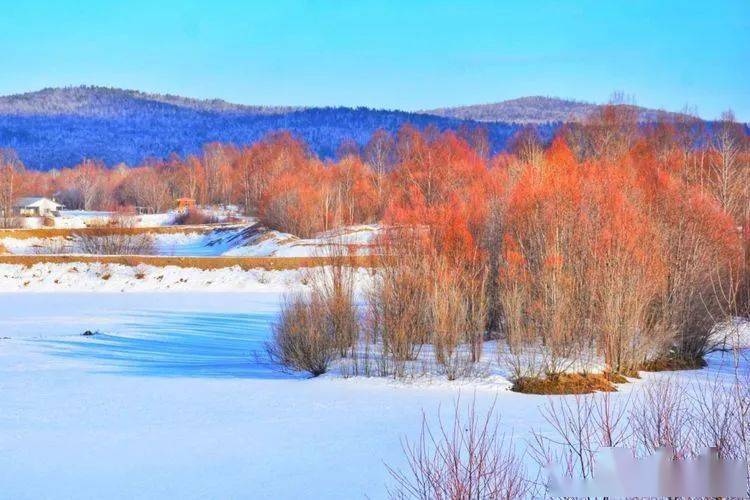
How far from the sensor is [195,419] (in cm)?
1232

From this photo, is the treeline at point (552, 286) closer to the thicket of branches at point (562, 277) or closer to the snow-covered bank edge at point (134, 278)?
the thicket of branches at point (562, 277)

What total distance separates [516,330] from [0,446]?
9.20m

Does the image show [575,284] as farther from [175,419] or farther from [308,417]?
[175,419]

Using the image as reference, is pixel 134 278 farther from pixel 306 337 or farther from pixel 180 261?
pixel 306 337

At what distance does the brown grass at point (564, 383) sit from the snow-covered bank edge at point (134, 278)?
20268mm

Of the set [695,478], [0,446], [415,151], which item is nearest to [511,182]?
[0,446]

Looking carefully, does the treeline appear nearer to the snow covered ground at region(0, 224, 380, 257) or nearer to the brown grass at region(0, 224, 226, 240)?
the snow covered ground at region(0, 224, 380, 257)

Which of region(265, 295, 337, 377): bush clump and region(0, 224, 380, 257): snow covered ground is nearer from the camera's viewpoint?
region(265, 295, 337, 377): bush clump

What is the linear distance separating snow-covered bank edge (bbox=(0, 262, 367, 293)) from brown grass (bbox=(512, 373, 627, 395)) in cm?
2027

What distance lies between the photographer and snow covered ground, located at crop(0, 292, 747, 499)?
30.0 feet

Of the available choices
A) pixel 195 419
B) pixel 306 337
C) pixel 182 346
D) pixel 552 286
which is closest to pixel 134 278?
pixel 182 346

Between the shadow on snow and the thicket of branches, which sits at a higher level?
the thicket of branches

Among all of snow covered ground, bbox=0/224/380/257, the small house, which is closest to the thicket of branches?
snow covered ground, bbox=0/224/380/257

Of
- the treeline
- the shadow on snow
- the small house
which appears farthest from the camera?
the small house
